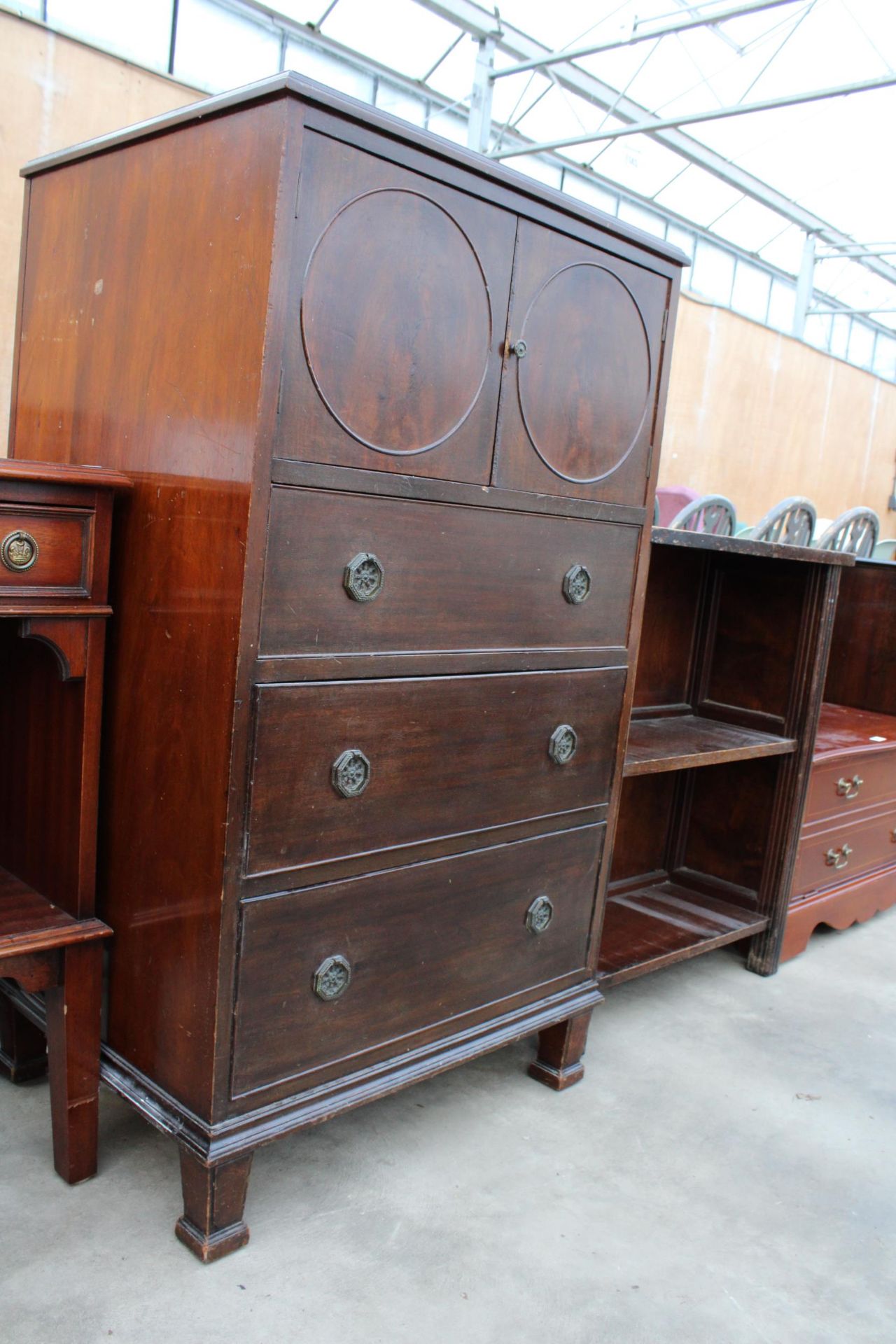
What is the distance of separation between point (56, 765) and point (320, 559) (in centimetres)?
66

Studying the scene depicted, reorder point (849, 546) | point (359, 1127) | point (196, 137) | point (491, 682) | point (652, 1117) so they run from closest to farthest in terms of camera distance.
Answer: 1. point (196, 137)
2. point (491, 682)
3. point (359, 1127)
4. point (652, 1117)
5. point (849, 546)

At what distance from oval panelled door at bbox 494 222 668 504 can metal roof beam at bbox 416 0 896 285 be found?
8.21 meters

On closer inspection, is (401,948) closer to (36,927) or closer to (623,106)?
(36,927)

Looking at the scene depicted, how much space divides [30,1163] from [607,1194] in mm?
1085

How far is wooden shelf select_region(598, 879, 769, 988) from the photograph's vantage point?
2.68m

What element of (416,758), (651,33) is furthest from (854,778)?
(651,33)

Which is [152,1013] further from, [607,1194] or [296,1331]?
[607,1194]

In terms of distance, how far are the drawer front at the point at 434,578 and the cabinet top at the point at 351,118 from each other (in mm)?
558

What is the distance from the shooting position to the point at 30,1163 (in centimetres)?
189

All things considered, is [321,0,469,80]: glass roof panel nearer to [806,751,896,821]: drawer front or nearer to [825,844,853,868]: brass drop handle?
[806,751,896,821]: drawer front

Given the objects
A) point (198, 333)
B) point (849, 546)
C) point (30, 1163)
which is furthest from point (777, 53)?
point (30, 1163)

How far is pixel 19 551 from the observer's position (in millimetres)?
1597

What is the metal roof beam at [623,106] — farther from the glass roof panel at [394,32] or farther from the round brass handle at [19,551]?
the round brass handle at [19,551]

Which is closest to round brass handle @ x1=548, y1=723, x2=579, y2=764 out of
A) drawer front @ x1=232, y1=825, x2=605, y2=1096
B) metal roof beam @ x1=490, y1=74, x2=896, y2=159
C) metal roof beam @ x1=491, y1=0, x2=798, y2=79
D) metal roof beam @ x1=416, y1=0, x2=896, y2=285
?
drawer front @ x1=232, y1=825, x2=605, y2=1096
